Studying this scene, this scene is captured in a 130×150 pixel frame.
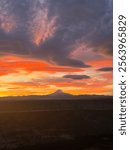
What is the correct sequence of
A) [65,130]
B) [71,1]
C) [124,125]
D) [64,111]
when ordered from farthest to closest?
[64,111] < [65,130] < [71,1] < [124,125]

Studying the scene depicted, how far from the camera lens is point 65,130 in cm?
534

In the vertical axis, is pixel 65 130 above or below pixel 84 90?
below

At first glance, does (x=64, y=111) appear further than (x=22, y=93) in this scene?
Yes

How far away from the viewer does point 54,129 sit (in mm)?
5398

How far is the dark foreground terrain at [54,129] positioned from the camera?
5.20 m

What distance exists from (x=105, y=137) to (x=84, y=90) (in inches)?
37.4

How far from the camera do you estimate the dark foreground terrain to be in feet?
17.1

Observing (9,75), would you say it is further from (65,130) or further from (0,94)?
(65,130)

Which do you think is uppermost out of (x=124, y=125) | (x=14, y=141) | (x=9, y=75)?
(x=9, y=75)

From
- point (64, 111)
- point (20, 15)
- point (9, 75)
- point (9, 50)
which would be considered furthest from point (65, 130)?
point (20, 15)

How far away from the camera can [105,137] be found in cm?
521

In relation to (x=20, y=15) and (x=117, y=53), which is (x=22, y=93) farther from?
(x=117, y=53)

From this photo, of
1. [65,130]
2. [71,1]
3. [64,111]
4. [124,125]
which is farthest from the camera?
[64,111]

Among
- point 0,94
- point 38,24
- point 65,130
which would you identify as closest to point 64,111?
point 65,130
